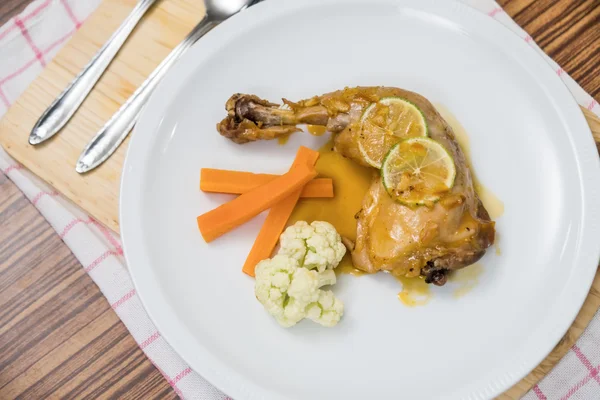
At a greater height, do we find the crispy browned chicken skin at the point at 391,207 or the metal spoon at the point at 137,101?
the metal spoon at the point at 137,101

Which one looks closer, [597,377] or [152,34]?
[597,377]

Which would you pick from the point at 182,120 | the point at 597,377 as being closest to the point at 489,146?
the point at 597,377

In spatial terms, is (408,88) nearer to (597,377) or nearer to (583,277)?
(583,277)

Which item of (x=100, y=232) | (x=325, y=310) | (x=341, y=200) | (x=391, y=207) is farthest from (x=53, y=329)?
(x=391, y=207)

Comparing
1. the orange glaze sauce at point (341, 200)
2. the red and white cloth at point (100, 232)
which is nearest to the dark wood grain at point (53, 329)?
the red and white cloth at point (100, 232)

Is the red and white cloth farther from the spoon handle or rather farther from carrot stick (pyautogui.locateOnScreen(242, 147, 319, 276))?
carrot stick (pyautogui.locateOnScreen(242, 147, 319, 276))

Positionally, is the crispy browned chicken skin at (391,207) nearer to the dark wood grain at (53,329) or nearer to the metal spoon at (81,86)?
the metal spoon at (81,86)

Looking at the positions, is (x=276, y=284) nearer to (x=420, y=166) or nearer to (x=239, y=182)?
(x=239, y=182)
